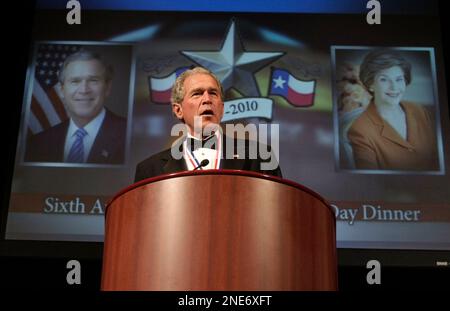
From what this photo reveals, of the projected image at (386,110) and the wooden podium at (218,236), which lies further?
the projected image at (386,110)

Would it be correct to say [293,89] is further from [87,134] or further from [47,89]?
[47,89]

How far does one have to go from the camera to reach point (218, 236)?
6.79 feet

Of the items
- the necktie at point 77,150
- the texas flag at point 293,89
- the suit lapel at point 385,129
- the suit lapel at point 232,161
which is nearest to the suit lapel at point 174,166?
the suit lapel at point 232,161

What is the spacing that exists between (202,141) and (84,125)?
1.13 metres

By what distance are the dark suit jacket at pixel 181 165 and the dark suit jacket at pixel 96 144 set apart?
745 mm

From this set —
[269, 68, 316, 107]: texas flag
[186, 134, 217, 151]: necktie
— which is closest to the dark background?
[269, 68, 316, 107]: texas flag

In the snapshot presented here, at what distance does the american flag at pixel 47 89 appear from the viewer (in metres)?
3.80

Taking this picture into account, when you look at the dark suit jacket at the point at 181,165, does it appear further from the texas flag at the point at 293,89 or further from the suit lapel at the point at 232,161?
the texas flag at the point at 293,89

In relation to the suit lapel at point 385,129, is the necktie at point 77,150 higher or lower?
lower

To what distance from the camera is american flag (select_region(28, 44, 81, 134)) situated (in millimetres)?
3803

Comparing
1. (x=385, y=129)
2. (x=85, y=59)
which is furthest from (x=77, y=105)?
(x=385, y=129)

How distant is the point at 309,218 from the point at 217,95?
2.85ft

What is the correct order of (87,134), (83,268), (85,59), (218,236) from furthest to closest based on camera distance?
(85,59) → (87,134) → (83,268) → (218,236)

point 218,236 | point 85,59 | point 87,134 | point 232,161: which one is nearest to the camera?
point 218,236
